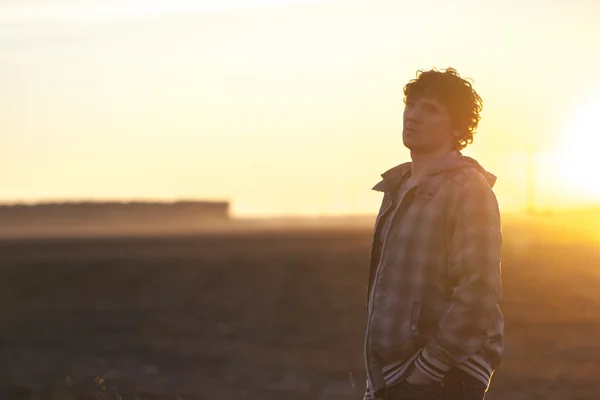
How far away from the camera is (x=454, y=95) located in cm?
450

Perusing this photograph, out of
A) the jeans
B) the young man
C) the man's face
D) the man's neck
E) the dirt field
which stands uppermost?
the man's face

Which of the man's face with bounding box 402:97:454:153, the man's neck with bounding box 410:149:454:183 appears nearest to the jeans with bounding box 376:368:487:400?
the man's neck with bounding box 410:149:454:183

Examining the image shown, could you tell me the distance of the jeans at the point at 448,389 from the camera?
13.6 feet

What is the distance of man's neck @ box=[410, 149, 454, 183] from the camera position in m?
4.43

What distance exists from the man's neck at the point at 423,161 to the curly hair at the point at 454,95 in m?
0.13

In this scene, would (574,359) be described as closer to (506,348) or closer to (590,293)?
(506,348)

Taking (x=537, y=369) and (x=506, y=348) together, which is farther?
(x=506, y=348)

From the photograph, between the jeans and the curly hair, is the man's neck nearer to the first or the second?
the curly hair

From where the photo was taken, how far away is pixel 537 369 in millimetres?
15164

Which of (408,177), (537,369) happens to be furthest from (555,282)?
(408,177)

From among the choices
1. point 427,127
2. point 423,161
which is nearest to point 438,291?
point 423,161

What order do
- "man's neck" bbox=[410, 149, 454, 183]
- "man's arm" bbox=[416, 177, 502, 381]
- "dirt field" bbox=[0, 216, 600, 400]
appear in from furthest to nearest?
"dirt field" bbox=[0, 216, 600, 400]
"man's neck" bbox=[410, 149, 454, 183]
"man's arm" bbox=[416, 177, 502, 381]

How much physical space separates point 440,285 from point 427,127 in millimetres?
630

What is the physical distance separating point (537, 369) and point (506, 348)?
2227 millimetres
